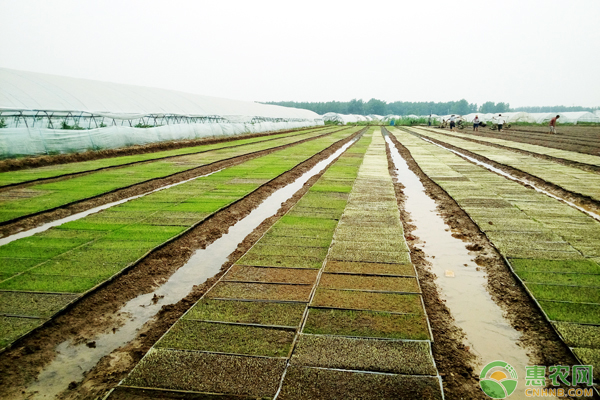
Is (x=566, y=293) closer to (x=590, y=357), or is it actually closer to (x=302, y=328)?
(x=590, y=357)

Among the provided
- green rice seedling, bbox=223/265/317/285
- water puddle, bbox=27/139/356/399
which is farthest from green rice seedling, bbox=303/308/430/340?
water puddle, bbox=27/139/356/399

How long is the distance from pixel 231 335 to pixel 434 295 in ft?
8.82

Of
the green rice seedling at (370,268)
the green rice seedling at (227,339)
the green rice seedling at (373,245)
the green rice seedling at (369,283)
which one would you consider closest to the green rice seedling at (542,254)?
the green rice seedling at (373,245)

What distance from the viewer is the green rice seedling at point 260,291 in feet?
14.9

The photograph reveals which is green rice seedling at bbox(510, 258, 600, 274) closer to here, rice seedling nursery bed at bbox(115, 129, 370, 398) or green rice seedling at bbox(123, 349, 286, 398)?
rice seedling nursery bed at bbox(115, 129, 370, 398)

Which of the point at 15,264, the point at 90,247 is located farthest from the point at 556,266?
the point at 15,264

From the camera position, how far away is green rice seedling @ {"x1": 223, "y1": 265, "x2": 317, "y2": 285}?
499 centimetres

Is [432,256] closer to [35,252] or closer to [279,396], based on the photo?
[279,396]

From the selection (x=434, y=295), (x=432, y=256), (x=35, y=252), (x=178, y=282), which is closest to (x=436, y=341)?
(x=434, y=295)

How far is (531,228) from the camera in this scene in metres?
6.98

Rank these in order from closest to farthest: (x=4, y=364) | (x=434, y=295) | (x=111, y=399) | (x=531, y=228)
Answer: (x=111, y=399) < (x=4, y=364) < (x=434, y=295) < (x=531, y=228)

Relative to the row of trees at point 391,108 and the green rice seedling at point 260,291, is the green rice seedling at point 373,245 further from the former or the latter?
the row of trees at point 391,108

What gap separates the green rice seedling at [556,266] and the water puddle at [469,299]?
0.58 meters

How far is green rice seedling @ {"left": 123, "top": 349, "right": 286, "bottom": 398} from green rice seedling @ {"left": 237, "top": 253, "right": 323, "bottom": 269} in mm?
2150
